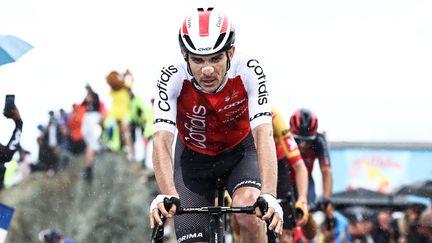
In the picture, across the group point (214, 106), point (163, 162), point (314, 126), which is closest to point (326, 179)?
point (314, 126)

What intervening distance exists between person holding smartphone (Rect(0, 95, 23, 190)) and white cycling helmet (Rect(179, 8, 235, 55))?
2.80 meters

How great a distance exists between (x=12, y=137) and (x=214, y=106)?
8.15 ft


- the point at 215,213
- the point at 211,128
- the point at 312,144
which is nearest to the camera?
the point at 215,213

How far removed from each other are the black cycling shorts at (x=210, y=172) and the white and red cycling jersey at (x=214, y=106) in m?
0.06

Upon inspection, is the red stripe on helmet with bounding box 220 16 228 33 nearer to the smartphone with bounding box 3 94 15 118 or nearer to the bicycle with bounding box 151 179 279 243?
the bicycle with bounding box 151 179 279 243

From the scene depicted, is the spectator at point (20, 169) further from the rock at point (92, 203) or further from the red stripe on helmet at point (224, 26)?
the red stripe on helmet at point (224, 26)

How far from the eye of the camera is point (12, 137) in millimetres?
8234

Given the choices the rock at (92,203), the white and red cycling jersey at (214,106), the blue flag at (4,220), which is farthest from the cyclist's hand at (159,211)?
the rock at (92,203)

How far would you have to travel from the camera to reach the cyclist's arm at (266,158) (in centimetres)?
578

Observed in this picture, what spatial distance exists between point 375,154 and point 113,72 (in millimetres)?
12957

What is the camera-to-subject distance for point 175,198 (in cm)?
547

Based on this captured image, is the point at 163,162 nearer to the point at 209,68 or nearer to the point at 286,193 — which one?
the point at 209,68

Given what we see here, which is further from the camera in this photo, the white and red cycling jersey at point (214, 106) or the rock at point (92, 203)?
the rock at point (92, 203)

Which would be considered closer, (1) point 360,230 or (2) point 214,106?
(2) point 214,106
